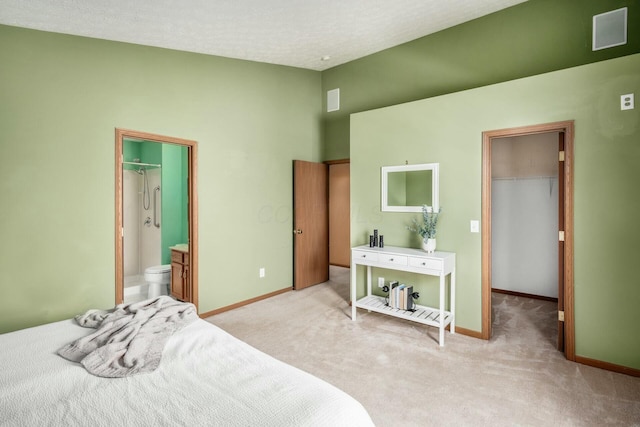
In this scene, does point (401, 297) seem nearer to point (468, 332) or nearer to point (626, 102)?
point (468, 332)

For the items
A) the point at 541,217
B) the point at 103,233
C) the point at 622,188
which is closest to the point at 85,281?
the point at 103,233

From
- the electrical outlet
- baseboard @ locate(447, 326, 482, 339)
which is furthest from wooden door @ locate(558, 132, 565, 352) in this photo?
baseboard @ locate(447, 326, 482, 339)

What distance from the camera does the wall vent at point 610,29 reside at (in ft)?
9.96

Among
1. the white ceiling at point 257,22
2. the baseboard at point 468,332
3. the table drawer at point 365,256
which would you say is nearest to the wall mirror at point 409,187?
the table drawer at point 365,256

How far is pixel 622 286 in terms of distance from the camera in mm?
2586

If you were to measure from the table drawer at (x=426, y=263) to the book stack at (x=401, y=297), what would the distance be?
0.35 metres

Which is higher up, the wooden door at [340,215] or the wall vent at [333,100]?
the wall vent at [333,100]

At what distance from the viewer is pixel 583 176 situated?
271 centimetres

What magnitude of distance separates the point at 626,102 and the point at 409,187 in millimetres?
1854

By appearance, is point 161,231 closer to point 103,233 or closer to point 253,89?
point 103,233

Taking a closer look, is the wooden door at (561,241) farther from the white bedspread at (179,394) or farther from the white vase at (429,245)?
the white bedspread at (179,394)

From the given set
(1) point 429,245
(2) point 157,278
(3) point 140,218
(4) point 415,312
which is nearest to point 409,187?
(1) point 429,245

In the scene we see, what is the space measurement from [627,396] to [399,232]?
218cm

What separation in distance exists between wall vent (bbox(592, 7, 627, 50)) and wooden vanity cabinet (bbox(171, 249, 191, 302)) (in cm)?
470
